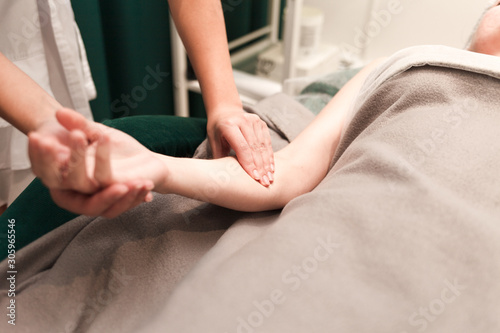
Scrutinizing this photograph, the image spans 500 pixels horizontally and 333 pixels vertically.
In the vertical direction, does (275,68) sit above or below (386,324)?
below

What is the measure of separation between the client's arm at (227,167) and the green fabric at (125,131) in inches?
7.4

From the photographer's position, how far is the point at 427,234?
48cm

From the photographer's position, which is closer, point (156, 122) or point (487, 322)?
point (487, 322)

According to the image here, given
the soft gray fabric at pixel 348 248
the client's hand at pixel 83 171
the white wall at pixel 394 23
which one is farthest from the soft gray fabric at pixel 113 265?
the white wall at pixel 394 23

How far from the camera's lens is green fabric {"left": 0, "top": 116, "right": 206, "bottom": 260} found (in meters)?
0.65

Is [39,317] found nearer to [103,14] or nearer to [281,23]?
[103,14]

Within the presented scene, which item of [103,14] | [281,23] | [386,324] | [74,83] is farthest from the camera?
[281,23]

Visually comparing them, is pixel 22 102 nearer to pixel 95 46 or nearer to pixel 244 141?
pixel 244 141

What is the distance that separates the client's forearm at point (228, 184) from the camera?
1.96 ft

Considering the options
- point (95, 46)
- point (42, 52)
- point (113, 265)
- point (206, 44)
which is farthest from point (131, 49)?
point (113, 265)

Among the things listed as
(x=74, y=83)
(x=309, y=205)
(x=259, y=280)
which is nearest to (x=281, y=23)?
(x=74, y=83)

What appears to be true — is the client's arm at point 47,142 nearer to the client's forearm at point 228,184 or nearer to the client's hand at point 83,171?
the client's hand at point 83,171

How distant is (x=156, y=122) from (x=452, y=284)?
644 millimetres

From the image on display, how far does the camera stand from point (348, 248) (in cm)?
48
